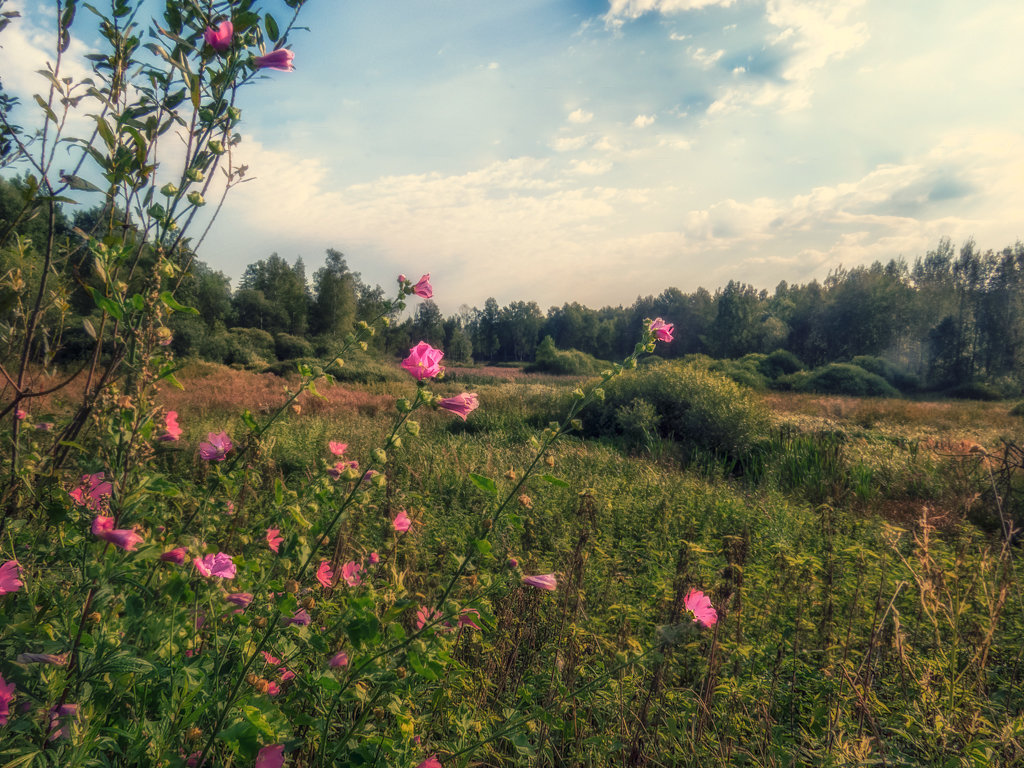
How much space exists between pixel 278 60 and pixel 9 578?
132cm

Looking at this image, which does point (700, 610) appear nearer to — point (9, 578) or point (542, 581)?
point (542, 581)

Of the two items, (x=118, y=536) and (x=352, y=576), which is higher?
(x=118, y=536)

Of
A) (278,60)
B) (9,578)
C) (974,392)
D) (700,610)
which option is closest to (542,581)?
(700,610)

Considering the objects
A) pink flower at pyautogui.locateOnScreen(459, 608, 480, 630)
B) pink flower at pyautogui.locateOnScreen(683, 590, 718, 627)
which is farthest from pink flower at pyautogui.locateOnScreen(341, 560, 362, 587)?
pink flower at pyautogui.locateOnScreen(683, 590, 718, 627)

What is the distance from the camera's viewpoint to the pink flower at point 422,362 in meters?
1.16

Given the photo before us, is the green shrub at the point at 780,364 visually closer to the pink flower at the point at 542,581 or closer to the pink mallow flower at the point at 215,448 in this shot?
the pink flower at the point at 542,581

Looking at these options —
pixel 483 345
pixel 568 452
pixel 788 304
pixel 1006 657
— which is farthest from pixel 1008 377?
pixel 483 345

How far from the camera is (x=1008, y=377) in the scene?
90.8 feet

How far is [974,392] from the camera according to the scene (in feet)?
86.6

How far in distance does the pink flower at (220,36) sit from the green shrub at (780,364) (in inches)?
1234

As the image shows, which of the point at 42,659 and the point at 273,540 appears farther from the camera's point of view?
the point at 273,540

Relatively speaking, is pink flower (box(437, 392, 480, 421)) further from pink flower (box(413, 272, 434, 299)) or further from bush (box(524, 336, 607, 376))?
bush (box(524, 336, 607, 376))

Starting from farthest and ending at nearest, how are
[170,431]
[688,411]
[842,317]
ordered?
[842,317]
[688,411]
[170,431]

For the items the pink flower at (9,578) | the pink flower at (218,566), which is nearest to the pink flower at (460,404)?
the pink flower at (218,566)
